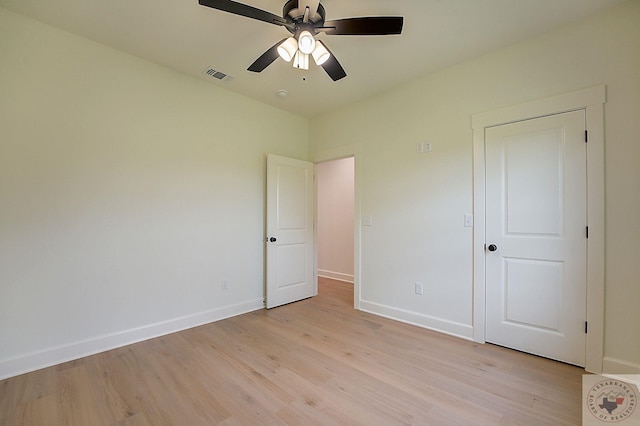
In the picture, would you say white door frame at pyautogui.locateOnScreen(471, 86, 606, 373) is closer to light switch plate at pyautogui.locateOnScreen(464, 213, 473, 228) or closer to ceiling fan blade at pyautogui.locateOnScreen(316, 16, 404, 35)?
light switch plate at pyautogui.locateOnScreen(464, 213, 473, 228)

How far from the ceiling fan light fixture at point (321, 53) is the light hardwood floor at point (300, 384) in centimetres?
238

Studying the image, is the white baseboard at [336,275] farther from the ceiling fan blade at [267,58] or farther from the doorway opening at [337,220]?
the ceiling fan blade at [267,58]

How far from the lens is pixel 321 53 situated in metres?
1.98

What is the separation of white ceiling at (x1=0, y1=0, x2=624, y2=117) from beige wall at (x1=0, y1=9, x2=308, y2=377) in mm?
272

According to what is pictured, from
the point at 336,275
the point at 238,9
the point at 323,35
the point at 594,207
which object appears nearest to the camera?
the point at 238,9

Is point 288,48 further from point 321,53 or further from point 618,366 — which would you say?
point 618,366

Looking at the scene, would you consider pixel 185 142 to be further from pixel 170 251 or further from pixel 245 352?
pixel 245 352

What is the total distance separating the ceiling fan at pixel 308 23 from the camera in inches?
64.3

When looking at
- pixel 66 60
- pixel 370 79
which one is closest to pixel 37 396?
pixel 66 60

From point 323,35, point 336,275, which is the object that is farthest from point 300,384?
point 336,275

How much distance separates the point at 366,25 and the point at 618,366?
118 inches

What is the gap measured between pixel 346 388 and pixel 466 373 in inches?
37.5

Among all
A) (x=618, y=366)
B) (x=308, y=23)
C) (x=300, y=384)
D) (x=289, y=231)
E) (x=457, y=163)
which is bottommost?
(x=300, y=384)

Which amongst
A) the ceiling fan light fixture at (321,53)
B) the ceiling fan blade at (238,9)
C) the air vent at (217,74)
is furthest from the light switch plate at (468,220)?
the air vent at (217,74)
